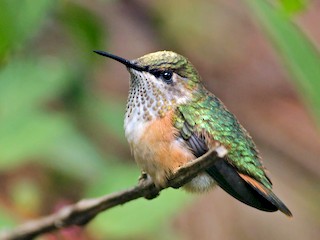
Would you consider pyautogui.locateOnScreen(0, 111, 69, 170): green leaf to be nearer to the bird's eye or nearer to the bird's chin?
the bird's eye

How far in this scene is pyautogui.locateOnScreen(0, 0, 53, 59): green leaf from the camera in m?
1.33

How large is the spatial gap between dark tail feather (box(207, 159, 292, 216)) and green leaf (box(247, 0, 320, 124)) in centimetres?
41

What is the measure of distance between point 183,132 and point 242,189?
230mm

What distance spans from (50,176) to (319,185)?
206 cm

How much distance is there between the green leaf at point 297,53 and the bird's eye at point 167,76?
0.61 m

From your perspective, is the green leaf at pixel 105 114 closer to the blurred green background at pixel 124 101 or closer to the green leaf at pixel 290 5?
the blurred green background at pixel 124 101

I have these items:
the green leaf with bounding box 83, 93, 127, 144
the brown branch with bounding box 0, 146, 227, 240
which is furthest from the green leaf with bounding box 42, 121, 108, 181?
the brown branch with bounding box 0, 146, 227, 240

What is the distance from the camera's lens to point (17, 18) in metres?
1.36

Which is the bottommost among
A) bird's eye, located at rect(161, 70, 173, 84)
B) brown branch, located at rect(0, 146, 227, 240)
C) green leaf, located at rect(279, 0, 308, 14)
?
brown branch, located at rect(0, 146, 227, 240)

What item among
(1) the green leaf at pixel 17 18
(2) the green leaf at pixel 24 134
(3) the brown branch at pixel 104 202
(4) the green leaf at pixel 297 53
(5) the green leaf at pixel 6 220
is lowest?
(5) the green leaf at pixel 6 220

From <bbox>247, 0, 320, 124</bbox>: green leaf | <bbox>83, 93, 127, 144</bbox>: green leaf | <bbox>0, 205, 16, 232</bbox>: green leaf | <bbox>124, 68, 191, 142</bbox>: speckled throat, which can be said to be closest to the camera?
<bbox>247, 0, 320, 124</bbox>: green leaf

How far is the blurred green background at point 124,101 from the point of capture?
1.39 m

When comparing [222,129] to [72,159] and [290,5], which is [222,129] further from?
[72,159]

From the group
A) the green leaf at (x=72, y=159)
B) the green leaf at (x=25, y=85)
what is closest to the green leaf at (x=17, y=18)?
the green leaf at (x=25, y=85)
